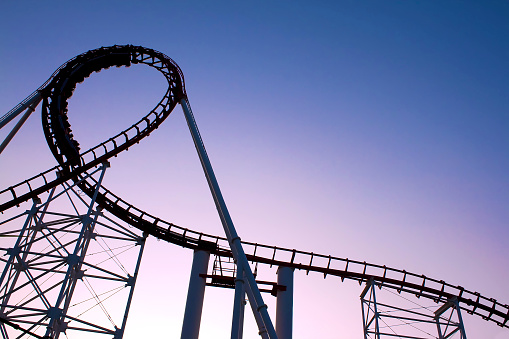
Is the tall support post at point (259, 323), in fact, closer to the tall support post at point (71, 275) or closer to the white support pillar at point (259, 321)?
the white support pillar at point (259, 321)

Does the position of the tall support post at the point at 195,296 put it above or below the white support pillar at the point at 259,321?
above

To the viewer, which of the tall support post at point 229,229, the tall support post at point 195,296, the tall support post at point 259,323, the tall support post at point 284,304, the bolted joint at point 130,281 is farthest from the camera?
the tall support post at point 284,304

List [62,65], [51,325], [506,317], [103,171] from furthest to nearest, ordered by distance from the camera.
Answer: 1. [506,317]
2. [62,65]
3. [103,171]
4. [51,325]

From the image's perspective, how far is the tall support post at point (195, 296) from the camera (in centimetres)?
1670

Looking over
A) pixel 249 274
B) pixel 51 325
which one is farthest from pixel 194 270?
pixel 249 274

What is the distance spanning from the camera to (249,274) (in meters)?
10.3

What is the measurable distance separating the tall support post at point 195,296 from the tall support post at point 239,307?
621 centimetres

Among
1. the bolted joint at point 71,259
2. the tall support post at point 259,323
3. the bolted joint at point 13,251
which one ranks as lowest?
the tall support post at point 259,323

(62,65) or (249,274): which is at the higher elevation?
(62,65)

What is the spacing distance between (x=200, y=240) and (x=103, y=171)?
18.4 feet

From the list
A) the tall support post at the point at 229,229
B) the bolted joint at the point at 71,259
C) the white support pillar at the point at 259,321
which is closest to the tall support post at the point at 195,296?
the bolted joint at the point at 71,259

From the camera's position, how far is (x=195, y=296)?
17.5m

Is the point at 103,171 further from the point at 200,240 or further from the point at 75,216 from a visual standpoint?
the point at 200,240

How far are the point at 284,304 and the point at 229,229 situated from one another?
7.86 m
